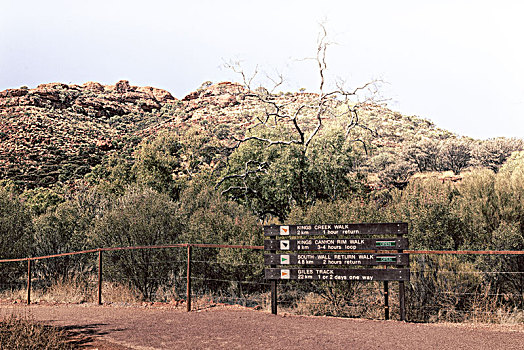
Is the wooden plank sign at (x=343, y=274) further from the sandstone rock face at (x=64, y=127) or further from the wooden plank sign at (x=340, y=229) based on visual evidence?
the sandstone rock face at (x=64, y=127)

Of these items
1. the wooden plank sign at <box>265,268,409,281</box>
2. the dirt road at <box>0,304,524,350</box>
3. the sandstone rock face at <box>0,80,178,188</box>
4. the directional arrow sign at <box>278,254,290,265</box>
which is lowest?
the dirt road at <box>0,304,524,350</box>

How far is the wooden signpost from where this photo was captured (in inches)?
401

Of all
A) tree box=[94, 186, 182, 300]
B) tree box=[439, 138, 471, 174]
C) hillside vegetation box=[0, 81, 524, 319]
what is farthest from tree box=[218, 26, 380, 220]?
tree box=[439, 138, 471, 174]

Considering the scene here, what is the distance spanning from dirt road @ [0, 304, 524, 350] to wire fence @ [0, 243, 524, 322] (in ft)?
3.90

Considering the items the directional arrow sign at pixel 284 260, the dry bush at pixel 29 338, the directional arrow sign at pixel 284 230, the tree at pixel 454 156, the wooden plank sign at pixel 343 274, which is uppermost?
the tree at pixel 454 156

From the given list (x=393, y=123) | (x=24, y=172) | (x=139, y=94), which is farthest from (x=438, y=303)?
(x=139, y=94)

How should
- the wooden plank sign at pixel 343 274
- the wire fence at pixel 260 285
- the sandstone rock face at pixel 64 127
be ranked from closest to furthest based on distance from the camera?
the wooden plank sign at pixel 343 274
the wire fence at pixel 260 285
the sandstone rock face at pixel 64 127

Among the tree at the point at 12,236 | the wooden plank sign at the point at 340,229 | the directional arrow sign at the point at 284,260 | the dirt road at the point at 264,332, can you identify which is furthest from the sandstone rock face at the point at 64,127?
the directional arrow sign at the point at 284,260

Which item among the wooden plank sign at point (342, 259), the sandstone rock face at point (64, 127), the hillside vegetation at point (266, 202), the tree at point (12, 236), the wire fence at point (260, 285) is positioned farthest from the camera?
the sandstone rock face at point (64, 127)

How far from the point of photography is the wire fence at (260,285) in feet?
36.0

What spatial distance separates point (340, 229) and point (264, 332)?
306 cm

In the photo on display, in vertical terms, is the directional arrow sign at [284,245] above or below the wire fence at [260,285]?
above

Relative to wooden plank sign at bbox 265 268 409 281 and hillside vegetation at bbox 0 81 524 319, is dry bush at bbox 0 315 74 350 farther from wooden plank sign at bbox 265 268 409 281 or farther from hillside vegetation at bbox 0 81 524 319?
hillside vegetation at bbox 0 81 524 319

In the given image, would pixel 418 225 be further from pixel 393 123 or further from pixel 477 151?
pixel 393 123
